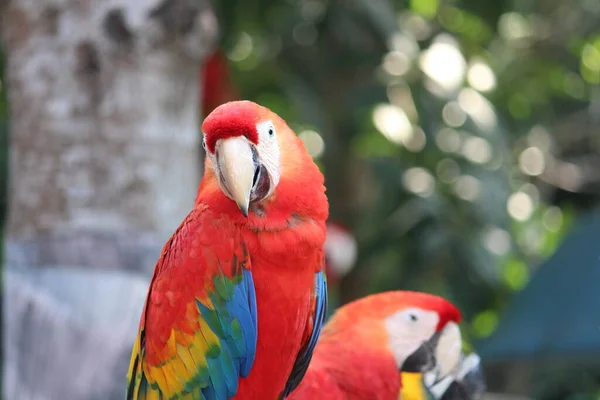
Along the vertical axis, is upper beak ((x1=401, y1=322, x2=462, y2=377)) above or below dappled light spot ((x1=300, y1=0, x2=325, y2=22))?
below

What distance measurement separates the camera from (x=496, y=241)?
1770mm

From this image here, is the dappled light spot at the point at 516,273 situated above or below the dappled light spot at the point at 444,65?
below

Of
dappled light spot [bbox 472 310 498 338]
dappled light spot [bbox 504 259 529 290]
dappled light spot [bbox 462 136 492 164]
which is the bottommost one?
dappled light spot [bbox 472 310 498 338]

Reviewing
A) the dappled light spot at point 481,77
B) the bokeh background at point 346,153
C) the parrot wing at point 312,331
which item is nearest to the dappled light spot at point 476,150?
the bokeh background at point 346,153

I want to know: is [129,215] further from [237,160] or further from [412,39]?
[412,39]

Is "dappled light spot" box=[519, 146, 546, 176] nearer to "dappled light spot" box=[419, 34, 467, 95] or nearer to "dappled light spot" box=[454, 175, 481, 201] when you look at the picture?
"dappled light spot" box=[454, 175, 481, 201]

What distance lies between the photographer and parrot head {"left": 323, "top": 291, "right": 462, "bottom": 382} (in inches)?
30.7

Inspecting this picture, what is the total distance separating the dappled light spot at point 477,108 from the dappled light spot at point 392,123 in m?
0.17

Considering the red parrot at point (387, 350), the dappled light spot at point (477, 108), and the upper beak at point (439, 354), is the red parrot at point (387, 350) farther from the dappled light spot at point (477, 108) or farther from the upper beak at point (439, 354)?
the dappled light spot at point (477, 108)

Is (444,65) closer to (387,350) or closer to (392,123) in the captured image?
(392,123)

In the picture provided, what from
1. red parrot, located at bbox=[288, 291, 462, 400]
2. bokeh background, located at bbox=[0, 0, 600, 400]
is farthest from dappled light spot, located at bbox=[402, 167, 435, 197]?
red parrot, located at bbox=[288, 291, 462, 400]

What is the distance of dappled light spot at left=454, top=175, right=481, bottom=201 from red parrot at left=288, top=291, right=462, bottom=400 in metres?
0.92

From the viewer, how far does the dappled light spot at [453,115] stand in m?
1.61

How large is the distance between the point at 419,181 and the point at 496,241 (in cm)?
23
